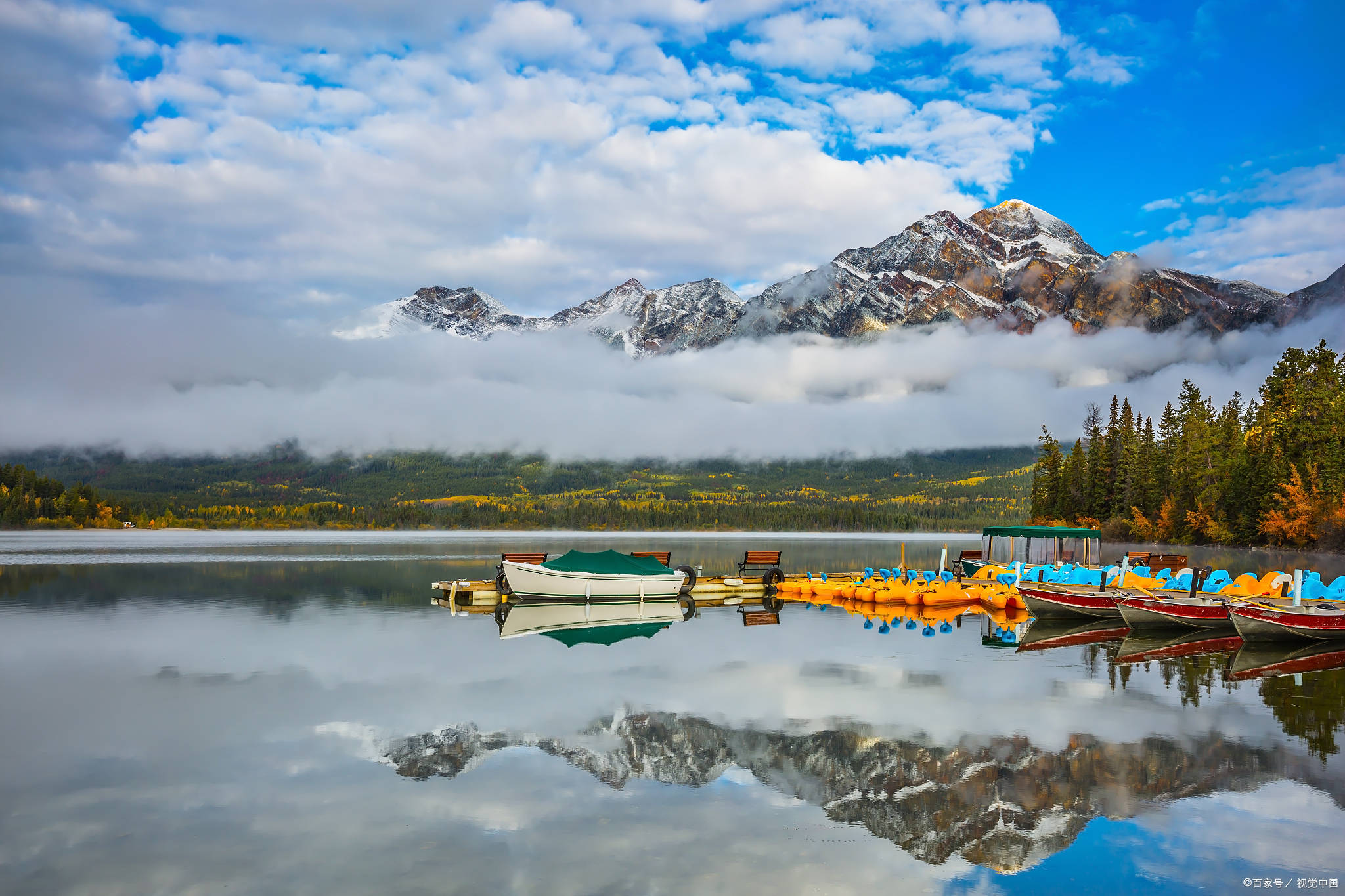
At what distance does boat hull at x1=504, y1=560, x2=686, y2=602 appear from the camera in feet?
138

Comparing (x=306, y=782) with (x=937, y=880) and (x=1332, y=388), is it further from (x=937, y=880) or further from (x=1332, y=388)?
(x=1332, y=388)

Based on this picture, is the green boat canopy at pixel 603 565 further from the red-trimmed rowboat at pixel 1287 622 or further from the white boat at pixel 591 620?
the red-trimmed rowboat at pixel 1287 622

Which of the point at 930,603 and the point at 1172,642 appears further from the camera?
the point at 930,603

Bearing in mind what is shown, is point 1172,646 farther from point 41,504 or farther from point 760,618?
point 41,504

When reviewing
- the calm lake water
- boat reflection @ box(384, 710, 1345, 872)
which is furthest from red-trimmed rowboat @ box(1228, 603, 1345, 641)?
boat reflection @ box(384, 710, 1345, 872)

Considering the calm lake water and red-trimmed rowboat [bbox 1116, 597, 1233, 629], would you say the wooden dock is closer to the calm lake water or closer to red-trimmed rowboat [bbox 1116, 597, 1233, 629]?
the calm lake water

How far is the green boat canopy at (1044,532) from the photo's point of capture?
5022cm

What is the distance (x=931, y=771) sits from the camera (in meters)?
13.3

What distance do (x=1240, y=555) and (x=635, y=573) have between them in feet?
213

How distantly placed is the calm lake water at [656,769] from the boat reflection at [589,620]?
2938 mm

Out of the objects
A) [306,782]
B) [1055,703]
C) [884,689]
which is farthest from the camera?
[884,689]

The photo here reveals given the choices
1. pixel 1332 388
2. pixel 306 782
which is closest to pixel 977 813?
pixel 306 782

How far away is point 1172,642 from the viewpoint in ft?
97.5

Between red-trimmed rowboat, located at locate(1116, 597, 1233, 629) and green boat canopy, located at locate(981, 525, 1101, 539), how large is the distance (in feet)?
57.6
